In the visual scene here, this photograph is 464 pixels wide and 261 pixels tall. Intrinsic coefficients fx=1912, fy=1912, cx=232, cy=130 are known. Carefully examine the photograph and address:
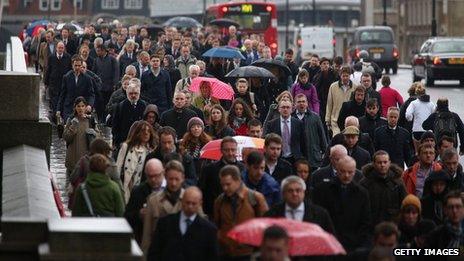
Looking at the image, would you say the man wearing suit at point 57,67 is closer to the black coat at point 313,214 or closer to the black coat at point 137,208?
the black coat at point 137,208

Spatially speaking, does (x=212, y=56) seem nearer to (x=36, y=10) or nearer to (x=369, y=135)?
(x=369, y=135)

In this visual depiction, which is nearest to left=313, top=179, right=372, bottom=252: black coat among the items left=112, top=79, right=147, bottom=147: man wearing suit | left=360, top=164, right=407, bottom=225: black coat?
left=360, top=164, right=407, bottom=225: black coat

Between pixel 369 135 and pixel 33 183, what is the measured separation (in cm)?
740

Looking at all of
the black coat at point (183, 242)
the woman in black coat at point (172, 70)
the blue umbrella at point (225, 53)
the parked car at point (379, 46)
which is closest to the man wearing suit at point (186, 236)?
the black coat at point (183, 242)

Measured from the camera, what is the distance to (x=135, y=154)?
17.5 metres

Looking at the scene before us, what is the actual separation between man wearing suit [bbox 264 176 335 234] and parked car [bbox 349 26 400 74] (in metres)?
53.4

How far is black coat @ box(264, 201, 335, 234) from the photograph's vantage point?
13.7 metres

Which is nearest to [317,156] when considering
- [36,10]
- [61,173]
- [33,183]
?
[61,173]

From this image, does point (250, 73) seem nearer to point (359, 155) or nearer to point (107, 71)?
point (107, 71)

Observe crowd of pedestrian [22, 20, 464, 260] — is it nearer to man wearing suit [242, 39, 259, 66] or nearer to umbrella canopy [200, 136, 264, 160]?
umbrella canopy [200, 136, 264, 160]

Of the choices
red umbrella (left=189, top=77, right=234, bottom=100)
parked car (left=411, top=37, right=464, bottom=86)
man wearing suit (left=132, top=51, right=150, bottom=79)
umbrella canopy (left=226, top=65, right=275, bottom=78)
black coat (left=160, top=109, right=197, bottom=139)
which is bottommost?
parked car (left=411, top=37, right=464, bottom=86)

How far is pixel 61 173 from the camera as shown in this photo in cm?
2170

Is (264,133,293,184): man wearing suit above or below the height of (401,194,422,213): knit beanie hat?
above

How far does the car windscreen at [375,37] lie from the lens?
230 feet
